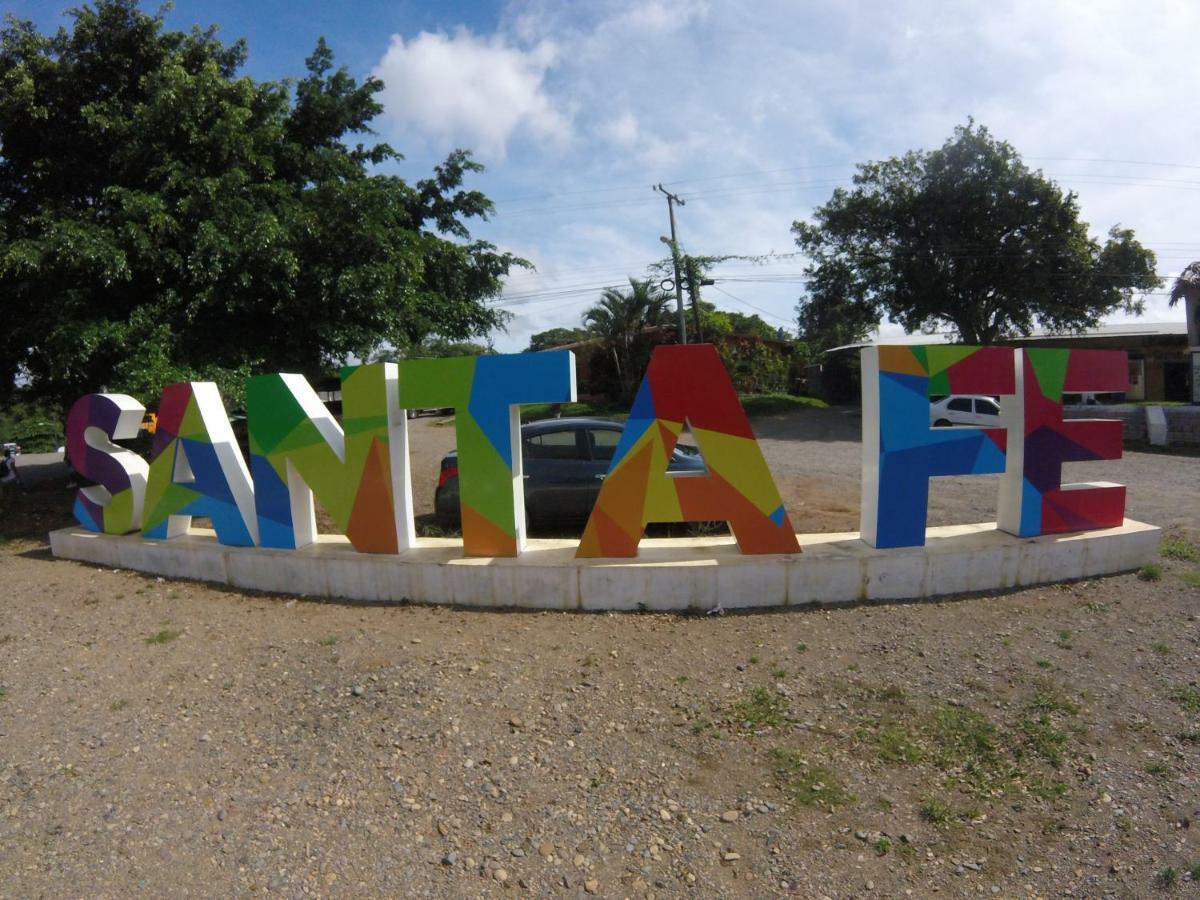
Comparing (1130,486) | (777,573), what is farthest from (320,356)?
(1130,486)

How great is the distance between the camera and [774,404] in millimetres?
28656

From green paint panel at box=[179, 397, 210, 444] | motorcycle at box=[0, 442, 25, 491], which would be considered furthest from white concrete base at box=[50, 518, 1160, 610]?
motorcycle at box=[0, 442, 25, 491]

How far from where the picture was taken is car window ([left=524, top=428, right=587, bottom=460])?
26.5ft

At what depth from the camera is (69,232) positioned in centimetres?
870

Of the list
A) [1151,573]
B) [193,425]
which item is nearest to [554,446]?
[193,425]

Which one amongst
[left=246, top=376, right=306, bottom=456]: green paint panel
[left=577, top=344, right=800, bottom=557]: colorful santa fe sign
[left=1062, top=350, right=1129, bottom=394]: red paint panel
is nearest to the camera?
[left=577, top=344, right=800, bottom=557]: colorful santa fe sign

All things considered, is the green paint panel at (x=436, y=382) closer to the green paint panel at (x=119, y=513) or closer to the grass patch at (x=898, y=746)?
the green paint panel at (x=119, y=513)

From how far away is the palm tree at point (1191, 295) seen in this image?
23.8 metres

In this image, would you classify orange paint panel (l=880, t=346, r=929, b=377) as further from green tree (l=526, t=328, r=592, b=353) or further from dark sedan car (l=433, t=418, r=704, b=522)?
green tree (l=526, t=328, r=592, b=353)

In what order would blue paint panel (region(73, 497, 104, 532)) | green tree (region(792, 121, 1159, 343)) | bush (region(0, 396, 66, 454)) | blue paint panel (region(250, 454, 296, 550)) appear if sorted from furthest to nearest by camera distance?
bush (region(0, 396, 66, 454)), green tree (region(792, 121, 1159, 343)), blue paint panel (region(73, 497, 104, 532)), blue paint panel (region(250, 454, 296, 550))

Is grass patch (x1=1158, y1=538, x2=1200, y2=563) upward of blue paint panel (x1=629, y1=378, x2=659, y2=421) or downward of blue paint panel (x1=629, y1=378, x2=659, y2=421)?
downward

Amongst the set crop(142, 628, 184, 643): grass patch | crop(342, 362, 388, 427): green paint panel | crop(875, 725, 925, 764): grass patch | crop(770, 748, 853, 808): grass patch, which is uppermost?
crop(342, 362, 388, 427): green paint panel

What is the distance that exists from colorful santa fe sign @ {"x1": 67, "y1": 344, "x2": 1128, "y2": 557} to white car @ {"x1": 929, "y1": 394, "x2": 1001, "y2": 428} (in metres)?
13.4

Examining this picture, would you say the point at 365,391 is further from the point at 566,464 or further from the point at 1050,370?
the point at 1050,370
